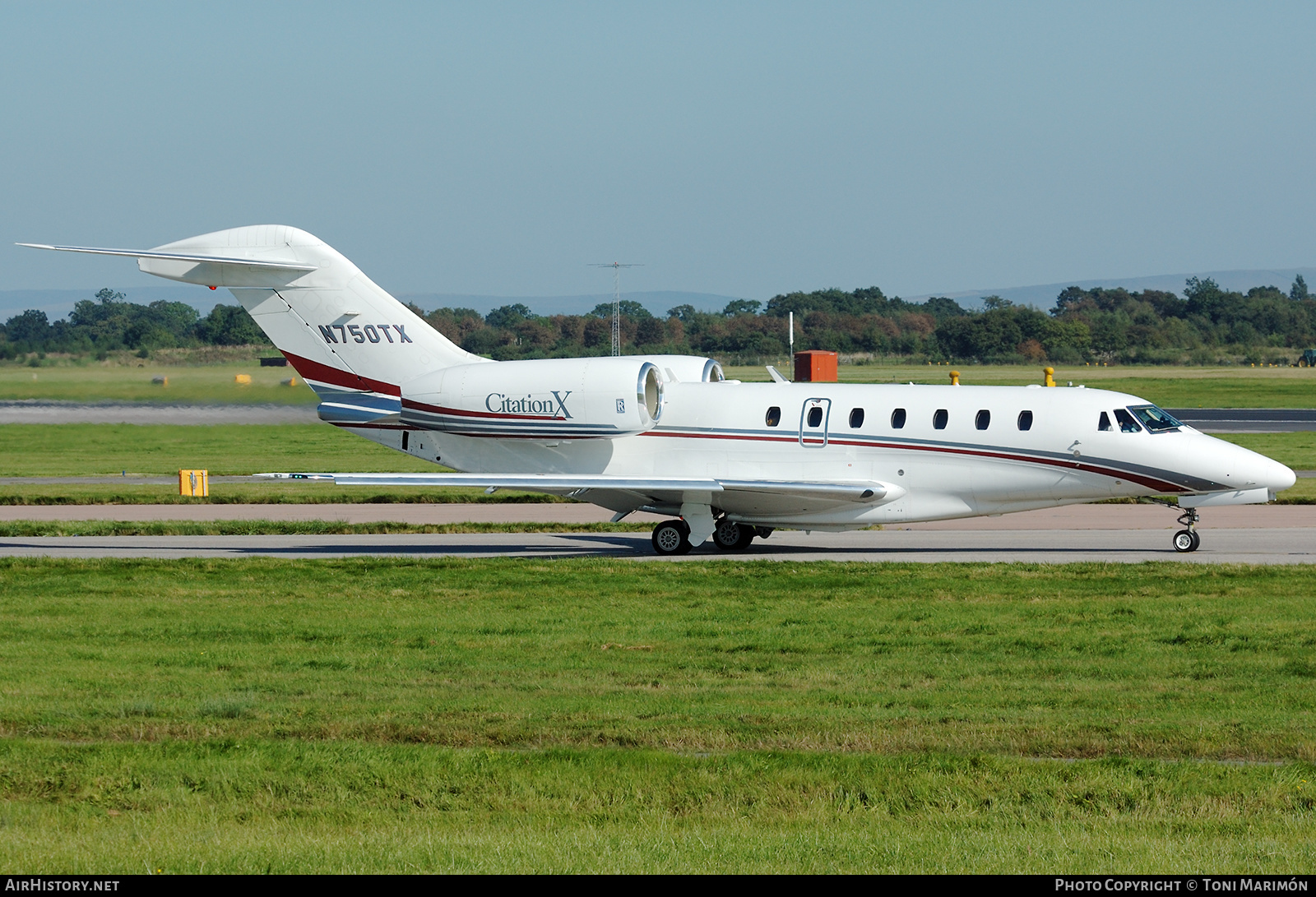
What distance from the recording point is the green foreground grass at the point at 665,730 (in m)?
7.95

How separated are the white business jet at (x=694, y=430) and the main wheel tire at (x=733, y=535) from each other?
33 mm

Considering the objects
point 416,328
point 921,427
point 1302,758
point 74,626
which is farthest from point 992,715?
point 416,328

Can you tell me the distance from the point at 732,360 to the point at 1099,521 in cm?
5541

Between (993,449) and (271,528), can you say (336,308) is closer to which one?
(271,528)

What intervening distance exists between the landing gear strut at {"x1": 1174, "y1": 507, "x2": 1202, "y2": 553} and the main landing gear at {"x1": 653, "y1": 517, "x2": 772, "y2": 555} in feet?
23.0

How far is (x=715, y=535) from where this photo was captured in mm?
25609

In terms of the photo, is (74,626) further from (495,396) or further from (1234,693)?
(1234,693)

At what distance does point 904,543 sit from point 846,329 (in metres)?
91.5

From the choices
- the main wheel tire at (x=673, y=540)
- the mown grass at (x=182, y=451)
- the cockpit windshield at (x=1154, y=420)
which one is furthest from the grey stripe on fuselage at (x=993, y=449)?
the mown grass at (x=182, y=451)

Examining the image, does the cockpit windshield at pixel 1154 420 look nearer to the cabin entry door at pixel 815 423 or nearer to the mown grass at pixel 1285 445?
the cabin entry door at pixel 815 423

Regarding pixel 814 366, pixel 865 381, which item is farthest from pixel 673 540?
pixel 865 381

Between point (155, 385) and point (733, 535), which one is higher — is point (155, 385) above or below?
above

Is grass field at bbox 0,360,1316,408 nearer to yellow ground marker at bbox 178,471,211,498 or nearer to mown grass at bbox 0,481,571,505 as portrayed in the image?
yellow ground marker at bbox 178,471,211,498

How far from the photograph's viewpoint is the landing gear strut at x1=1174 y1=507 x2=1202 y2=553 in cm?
2327
